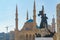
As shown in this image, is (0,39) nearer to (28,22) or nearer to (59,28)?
(28,22)

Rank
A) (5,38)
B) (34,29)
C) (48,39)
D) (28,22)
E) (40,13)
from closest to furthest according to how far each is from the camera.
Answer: (48,39) < (40,13) < (34,29) < (28,22) < (5,38)

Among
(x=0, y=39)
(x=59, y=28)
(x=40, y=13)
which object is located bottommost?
(x=0, y=39)

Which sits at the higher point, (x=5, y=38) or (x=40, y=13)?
(x=40, y=13)

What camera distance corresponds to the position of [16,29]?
131 ft

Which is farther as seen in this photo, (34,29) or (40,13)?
(34,29)

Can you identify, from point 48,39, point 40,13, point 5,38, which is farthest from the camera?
point 5,38

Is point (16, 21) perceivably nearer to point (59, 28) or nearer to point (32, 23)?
point (32, 23)

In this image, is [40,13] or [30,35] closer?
[40,13]

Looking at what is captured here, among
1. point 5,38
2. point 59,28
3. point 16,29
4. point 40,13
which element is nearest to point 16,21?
point 16,29

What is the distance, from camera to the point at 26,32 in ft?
134

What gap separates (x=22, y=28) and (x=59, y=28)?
20132 mm

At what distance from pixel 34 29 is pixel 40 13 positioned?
8974 millimetres

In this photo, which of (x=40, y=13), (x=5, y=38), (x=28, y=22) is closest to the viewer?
(x=40, y=13)

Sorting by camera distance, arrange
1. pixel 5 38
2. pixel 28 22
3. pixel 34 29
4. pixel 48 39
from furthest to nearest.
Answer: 1. pixel 5 38
2. pixel 28 22
3. pixel 34 29
4. pixel 48 39
